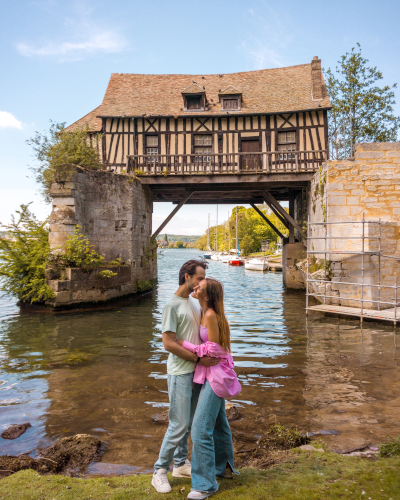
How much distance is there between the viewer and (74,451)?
3.48 meters

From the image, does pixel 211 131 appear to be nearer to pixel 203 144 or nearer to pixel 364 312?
pixel 203 144

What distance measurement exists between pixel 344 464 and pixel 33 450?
2720mm

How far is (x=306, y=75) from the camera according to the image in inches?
756

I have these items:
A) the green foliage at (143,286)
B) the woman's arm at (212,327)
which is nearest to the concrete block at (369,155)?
the green foliage at (143,286)

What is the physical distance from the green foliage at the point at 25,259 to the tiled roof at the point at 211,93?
22.9ft

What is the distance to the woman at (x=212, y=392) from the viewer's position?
2.66m

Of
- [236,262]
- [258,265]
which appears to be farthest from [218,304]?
[236,262]

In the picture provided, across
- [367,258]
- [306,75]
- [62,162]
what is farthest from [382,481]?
[306,75]

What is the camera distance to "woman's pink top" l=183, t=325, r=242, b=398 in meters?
2.74

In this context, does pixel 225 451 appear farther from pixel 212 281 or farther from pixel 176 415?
pixel 212 281

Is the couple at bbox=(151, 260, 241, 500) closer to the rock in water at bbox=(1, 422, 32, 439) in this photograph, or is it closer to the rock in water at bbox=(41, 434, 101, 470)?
the rock in water at bbox=(41, 434, 101, 470)

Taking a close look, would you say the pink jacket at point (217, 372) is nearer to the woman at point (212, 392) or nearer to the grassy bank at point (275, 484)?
the woman at point (212, 392)

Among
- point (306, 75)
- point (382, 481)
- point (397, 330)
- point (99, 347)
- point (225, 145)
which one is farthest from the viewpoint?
point (306, 75)

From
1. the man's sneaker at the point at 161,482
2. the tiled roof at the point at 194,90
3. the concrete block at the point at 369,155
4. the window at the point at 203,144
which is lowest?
the man's sneaker at the point at 161,482
